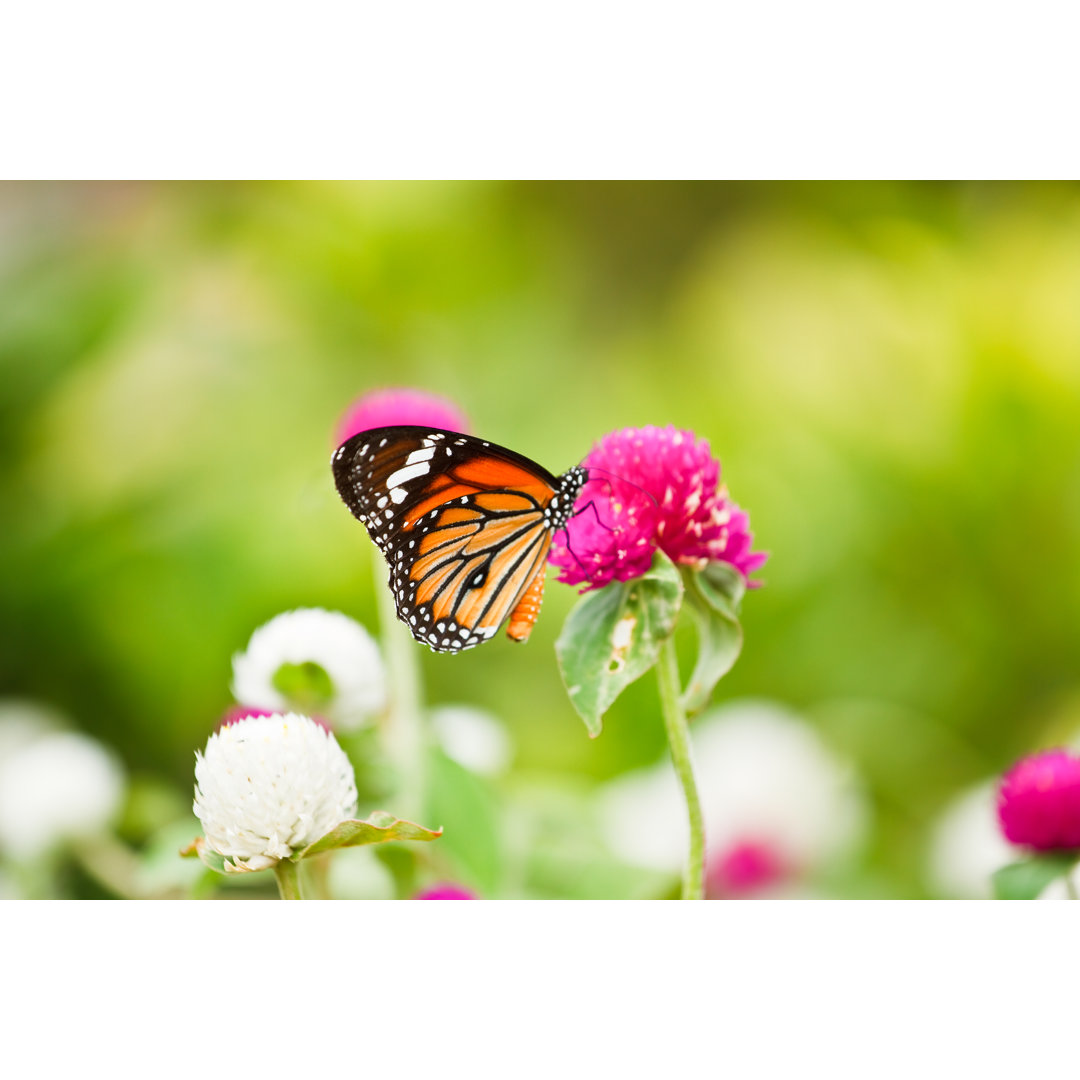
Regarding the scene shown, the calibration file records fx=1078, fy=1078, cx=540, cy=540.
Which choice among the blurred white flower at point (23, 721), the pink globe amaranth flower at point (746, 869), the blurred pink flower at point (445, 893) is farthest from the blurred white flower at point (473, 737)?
the blurred white flower at point (23, 721)

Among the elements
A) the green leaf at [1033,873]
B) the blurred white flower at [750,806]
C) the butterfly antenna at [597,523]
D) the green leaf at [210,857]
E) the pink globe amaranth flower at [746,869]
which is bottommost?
the green leaf at [1033,873]

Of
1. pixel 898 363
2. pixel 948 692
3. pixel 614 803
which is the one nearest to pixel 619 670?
pixel 614 803

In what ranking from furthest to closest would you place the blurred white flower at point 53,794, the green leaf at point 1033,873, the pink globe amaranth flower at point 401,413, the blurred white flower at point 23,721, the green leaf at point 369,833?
the blurred white flower at point 23,721 < the blurred white flower at point 53,794 < the pink globe amaranth flower at point 401,413 < the green leaf at point 1033,873 < the green leaf at point 369,833

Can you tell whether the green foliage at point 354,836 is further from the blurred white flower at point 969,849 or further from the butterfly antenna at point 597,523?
the blurred white flower at point 969,849

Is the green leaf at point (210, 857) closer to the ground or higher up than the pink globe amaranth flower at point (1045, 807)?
closer to the ground

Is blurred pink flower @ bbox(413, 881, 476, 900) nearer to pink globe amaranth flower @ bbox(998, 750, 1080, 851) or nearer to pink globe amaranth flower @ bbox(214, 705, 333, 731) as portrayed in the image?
pink globe amaranth flower @ bbox(214, 705, 333, 731)

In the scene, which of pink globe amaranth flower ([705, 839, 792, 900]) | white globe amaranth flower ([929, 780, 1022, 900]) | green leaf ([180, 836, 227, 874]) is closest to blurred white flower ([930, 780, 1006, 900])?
white globe amaranth flower ([929, 780, 1022, 900])

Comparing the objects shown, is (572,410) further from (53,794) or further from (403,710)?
(53,794)
